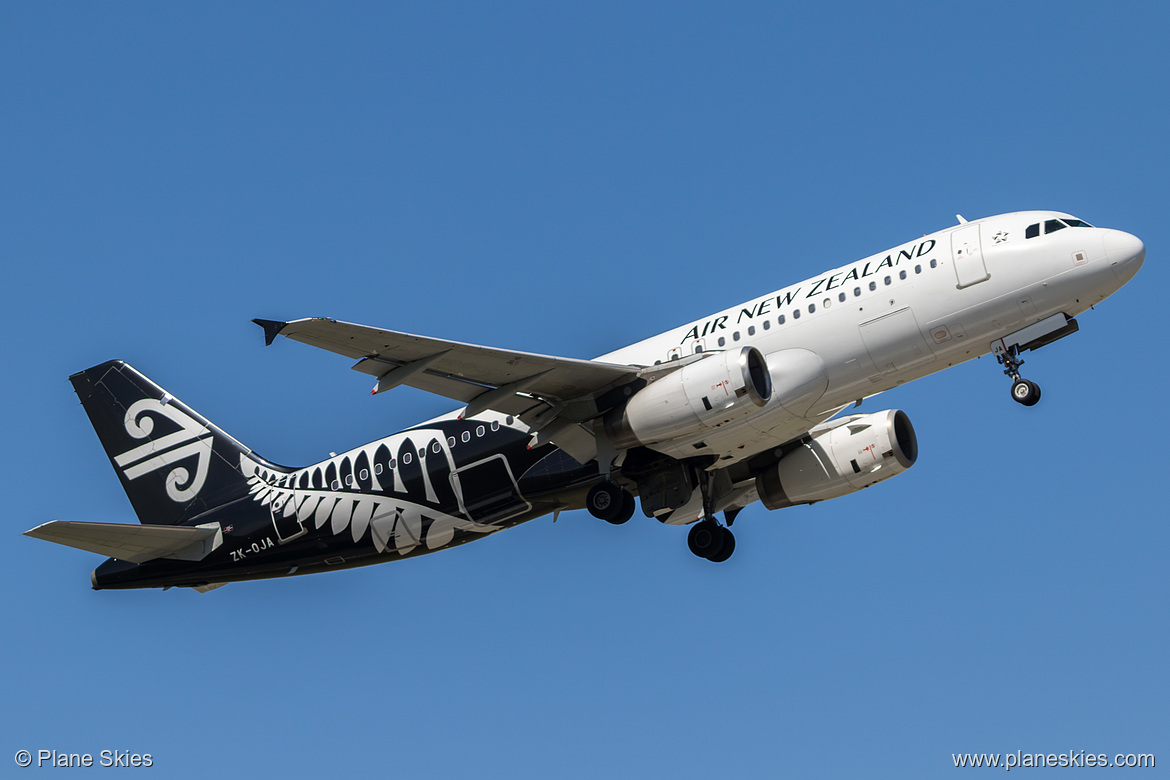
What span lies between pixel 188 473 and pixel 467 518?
31.7ft

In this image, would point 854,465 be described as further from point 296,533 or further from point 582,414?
point 296,533

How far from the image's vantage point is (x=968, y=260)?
27.2 meters

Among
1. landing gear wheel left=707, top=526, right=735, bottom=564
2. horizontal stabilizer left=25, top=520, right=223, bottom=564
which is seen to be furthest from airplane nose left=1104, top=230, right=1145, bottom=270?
horizontal stabilizer left=25, top=520, right=223, bottom=564

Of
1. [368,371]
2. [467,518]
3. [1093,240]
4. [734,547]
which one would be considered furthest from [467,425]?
[1093,240]

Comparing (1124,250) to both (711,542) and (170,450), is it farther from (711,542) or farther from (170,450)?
(170,450)

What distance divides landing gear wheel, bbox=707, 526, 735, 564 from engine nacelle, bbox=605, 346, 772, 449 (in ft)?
17.0

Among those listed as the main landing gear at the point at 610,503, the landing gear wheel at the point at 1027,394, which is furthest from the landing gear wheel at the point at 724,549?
the landing gear wheel at the point at 1027,394

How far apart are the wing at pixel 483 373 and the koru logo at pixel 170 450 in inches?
431

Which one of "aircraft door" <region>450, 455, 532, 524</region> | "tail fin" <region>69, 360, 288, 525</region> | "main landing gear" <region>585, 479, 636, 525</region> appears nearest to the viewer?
"main landing gear" <region>585, 479, 636, 525</region>

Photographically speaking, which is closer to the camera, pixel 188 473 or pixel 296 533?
pixel 296 533

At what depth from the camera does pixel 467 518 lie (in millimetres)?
31156

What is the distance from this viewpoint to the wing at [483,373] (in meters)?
25.4

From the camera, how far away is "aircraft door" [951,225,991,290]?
2703cm

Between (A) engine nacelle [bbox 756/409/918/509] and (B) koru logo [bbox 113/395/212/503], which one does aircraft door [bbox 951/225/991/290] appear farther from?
(B) koru logo [bbox 113/395/212/503]
